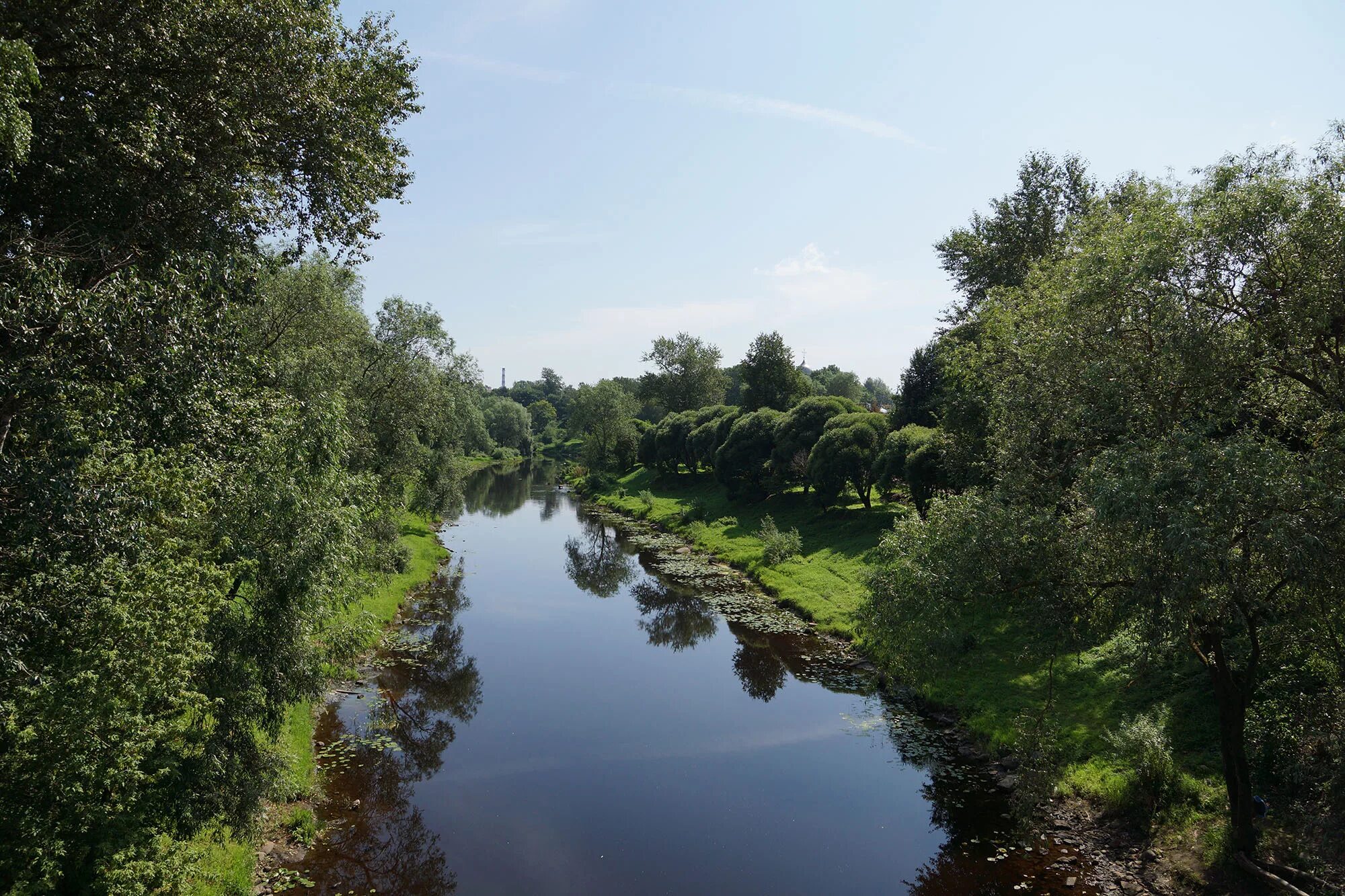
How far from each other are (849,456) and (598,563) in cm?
1609

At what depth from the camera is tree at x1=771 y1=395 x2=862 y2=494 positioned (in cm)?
4788

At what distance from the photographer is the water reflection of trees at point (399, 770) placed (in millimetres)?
14344

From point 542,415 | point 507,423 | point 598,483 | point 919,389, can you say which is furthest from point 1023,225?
point 542,415

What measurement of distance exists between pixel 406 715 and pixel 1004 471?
17.5 metres

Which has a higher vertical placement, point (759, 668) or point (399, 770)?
point (759, 668)

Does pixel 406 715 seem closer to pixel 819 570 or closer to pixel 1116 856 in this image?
pixel 1116 856

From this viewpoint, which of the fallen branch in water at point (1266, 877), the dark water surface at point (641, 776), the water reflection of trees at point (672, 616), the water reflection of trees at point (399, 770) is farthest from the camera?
the water reflection of trees at point (672, 616)

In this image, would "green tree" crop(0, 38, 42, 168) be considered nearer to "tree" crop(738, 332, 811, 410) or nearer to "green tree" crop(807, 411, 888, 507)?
"green tree" crop(807, 411, 888, 507)

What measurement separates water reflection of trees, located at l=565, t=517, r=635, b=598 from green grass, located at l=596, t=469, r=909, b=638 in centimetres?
512

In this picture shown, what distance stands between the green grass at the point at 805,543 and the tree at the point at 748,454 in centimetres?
154

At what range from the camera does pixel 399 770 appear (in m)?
18.6

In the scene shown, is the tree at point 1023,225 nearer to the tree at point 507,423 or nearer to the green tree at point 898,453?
the green tree at point 898,453

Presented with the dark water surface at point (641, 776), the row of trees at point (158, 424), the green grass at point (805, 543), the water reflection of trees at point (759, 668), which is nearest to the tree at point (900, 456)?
the green grass at point (805, 543)

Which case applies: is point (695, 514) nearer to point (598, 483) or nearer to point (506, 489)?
point (598, 483)
